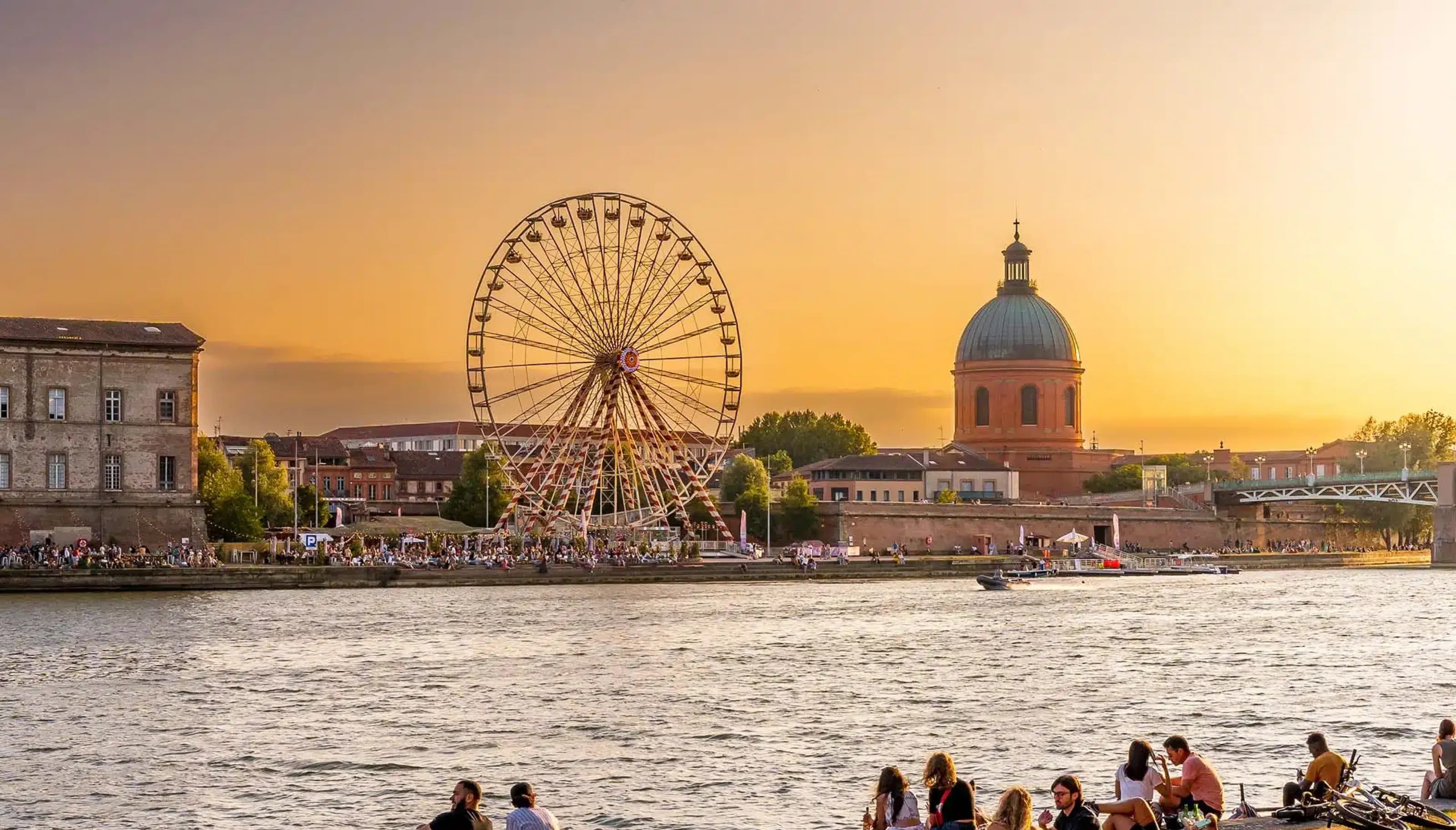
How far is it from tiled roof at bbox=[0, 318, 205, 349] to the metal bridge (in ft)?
249

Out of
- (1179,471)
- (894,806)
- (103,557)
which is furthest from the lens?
(1179,471)

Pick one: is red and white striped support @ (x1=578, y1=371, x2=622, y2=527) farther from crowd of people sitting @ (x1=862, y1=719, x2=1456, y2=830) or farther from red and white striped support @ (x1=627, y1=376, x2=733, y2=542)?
crowd of people sitting @ (x1=862, y1=719, x2=1456, y2=830)

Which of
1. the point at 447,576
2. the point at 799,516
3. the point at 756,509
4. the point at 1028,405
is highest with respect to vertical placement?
the point at 1028,405

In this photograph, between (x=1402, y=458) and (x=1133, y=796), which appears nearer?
(x=1133, y=796)

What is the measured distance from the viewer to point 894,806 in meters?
18.4

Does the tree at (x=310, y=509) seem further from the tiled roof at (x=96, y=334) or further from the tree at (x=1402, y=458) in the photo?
the tree at (x=1402, y=458)

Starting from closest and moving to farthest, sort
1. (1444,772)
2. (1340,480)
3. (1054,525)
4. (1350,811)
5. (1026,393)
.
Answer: (1350,811) → (1444,772) → (1054,525) → (1340,480) → (1026,393)

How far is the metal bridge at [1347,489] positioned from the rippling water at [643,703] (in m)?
60.2

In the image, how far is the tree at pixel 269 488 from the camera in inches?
4053

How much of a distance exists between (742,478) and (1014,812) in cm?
10297

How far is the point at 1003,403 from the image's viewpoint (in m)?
146

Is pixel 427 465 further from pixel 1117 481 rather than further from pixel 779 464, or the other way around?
pixel 1117 481

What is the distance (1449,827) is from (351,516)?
3869 inches

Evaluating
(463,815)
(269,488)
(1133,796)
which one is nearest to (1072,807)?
(1133,796)
